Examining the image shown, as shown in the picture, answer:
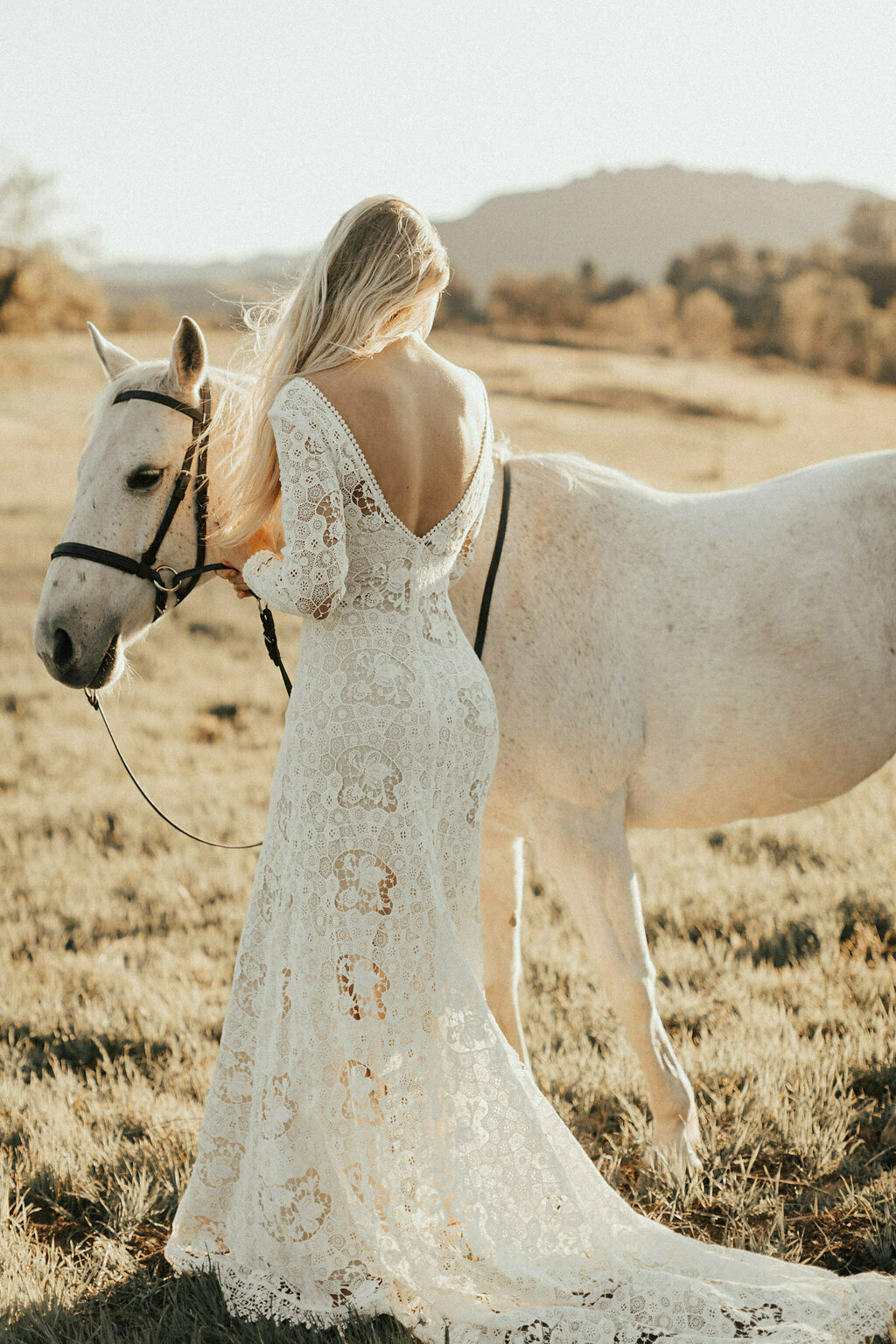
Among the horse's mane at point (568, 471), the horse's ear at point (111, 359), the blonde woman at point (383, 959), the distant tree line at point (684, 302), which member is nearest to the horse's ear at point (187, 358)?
the horse's ear at point (111, 359)

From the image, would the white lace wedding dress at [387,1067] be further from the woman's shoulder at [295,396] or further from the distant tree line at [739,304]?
the distant tree line at [739,304]

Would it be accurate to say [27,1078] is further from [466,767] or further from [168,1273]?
[466,767]

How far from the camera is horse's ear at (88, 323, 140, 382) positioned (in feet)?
9.71

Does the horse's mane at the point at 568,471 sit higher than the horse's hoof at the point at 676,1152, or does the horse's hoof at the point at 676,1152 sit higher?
the horse's mane at the point at 568,471

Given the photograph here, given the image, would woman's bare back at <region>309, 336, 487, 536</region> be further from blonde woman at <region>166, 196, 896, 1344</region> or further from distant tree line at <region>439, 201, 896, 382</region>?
distant tree line at <region>439, 201, 896, 382</region>

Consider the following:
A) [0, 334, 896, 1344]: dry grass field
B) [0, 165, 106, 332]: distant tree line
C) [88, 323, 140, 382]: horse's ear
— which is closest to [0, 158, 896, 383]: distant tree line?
[0, 165, 106, 332]: distant tree line

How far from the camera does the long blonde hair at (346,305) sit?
2053 millimetres

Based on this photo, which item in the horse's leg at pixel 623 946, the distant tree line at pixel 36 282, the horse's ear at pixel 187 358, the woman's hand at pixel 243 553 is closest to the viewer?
the woman's hand at pixel 243 553

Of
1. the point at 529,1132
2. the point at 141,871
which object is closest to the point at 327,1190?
the point at 529,1132

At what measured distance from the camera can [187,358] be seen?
2662 mm

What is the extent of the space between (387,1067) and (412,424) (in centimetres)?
142

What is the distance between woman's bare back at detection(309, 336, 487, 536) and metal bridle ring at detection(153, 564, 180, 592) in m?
0.91

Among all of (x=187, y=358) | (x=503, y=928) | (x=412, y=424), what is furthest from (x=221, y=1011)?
(x=412, y=424)

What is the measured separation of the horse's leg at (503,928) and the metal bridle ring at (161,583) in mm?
1281
